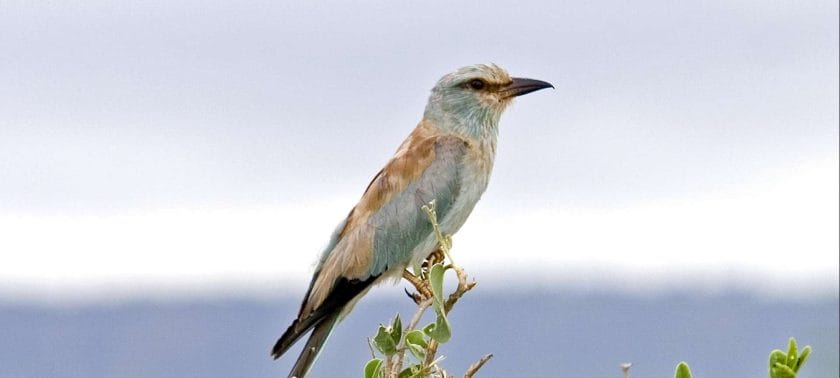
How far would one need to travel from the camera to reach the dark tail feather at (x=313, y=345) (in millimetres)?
7512

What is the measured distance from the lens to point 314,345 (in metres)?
7.90

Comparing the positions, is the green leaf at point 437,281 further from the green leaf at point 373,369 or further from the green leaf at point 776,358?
the green leaf at point 776,358

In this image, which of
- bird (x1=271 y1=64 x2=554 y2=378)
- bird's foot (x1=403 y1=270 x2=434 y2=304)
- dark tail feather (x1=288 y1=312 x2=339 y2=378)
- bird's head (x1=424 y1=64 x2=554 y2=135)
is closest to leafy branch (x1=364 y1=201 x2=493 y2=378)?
bird's foot (x1=403 y1=270 x2=434 y2=304)

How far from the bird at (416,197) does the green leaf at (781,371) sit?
3.29 meters

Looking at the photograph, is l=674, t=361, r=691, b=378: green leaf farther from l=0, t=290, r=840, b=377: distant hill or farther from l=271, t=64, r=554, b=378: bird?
l=0, t=290, r=840, b=377: distant hill

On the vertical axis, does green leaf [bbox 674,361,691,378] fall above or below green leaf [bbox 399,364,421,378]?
below

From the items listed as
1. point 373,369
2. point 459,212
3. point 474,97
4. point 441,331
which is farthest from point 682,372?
point 474,97

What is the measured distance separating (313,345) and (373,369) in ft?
8.36

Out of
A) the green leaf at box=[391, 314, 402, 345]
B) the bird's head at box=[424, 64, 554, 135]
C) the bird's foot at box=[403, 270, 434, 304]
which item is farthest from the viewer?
the bird's head at box=[424, 64, 554, 135]

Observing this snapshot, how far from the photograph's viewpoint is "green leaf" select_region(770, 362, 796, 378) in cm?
457

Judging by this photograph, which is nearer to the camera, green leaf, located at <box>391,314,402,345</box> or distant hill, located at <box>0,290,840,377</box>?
green leaf, located at <box>391,314,402,345</box>

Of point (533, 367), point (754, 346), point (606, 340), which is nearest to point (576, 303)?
point (606, 340)

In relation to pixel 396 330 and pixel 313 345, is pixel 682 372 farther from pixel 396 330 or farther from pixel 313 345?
pixel 313 345

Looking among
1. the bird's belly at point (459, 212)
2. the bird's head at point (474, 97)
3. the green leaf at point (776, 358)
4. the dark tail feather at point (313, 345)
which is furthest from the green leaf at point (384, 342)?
the bird's head at point (474, 97)
